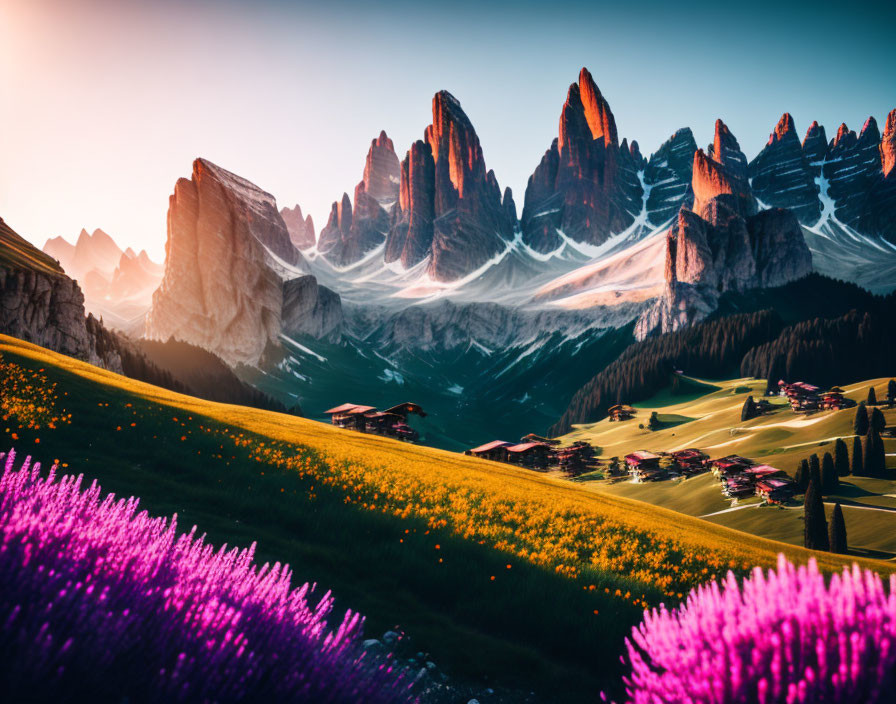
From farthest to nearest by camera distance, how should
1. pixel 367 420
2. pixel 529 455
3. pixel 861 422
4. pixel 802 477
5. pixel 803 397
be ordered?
pixel 529 455 < pixel 803 397 < pixel 861 422 < pixel 367 420 < pixel 802 477

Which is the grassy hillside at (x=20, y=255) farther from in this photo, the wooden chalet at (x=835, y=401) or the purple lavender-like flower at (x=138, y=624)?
the wooden chalet at (x=835, y=401)

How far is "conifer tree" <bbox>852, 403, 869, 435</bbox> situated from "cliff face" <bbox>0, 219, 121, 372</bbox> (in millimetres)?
157703

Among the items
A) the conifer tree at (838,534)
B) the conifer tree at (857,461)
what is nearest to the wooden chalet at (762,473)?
the conifer tree at (857,461)

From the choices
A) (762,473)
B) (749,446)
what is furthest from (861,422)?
(762,473)

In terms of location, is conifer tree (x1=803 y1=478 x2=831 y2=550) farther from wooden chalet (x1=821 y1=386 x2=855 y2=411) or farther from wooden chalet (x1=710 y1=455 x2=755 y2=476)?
wooden chalet (x1=821 y1=386 x2=855 y2=411)

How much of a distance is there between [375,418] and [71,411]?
85.9 metres

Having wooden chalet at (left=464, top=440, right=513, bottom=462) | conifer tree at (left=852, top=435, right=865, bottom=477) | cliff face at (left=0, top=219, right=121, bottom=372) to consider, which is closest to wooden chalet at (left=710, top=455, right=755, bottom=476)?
conifer tree at (left=852, top=435, right=865, bottom=477)

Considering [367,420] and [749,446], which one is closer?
[367,420]

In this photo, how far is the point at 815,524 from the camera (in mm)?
69500

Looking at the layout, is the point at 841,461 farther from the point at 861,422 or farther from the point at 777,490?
the point at 777,490

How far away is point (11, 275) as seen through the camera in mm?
77875

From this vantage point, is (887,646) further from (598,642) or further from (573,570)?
(573,570)

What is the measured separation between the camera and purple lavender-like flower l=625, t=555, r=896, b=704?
8.00 ft

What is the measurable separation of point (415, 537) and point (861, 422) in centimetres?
13124
